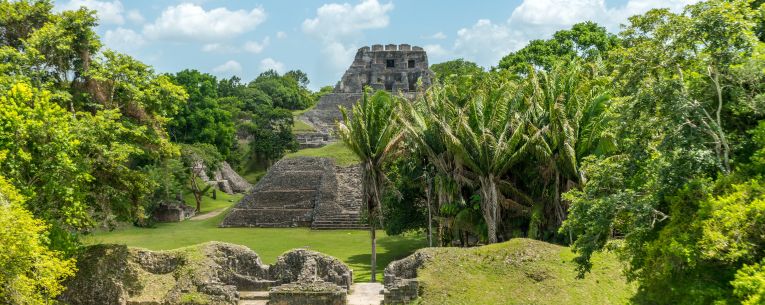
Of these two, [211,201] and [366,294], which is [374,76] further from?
[366,294]

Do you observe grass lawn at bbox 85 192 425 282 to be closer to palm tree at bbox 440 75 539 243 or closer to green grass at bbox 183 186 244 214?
palm tree at bbox 440 75 539 243

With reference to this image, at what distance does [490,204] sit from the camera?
18.4 m

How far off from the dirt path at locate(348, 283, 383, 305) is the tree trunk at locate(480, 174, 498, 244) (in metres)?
3.62

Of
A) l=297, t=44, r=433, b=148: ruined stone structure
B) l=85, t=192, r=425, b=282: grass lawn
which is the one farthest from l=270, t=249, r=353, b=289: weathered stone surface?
l=297, t=44, r=433, b=148: ruined stone structure

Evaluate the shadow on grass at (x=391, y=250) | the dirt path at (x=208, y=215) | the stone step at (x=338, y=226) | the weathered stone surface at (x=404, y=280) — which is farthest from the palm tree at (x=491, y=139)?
the dirt path at (x=208, y=215)

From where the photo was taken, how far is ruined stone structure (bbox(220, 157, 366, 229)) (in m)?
35.0

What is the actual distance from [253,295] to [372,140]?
6.00 meters

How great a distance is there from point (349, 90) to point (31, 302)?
55197 millimetres

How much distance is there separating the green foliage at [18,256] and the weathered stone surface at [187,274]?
3396 mm

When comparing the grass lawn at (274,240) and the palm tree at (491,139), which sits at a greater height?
the palm tree at (491,139)

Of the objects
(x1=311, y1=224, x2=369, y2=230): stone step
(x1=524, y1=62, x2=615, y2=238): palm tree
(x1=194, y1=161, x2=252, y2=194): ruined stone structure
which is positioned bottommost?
(x1=311, y1=224, x2=369, y2=230): stone step

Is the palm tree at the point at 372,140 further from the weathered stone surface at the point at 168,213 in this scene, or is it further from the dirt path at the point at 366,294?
the weathered stone surface at the point at 168,213

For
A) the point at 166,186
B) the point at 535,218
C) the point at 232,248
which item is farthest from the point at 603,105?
the point at 166,186

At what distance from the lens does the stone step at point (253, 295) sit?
54.4 feet
